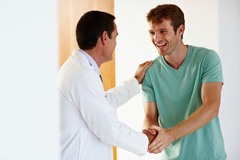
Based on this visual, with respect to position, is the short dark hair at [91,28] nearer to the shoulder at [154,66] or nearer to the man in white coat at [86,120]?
the man in white coat at [86,120]

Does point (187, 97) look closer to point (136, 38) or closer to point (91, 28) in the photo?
point (91, 28)

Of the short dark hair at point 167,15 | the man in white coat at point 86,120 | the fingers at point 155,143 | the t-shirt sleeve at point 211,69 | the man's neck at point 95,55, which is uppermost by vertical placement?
the short dark hair at point 167,15

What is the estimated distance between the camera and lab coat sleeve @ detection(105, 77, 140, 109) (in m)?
1.68

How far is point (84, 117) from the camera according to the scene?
3.85 ft

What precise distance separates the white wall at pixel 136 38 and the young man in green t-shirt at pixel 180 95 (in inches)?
21.4

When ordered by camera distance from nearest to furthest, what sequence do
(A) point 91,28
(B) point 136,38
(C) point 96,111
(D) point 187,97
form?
(C) point 96,111 < (A) point 91,28 < (D) point 187,97 < (B) point 136,38

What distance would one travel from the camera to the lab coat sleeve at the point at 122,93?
1.68 m

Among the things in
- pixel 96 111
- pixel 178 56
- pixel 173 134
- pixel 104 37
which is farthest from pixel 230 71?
pixel 96 111

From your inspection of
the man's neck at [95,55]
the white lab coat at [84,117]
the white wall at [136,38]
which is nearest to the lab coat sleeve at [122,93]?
the man's neck at [95,55]
